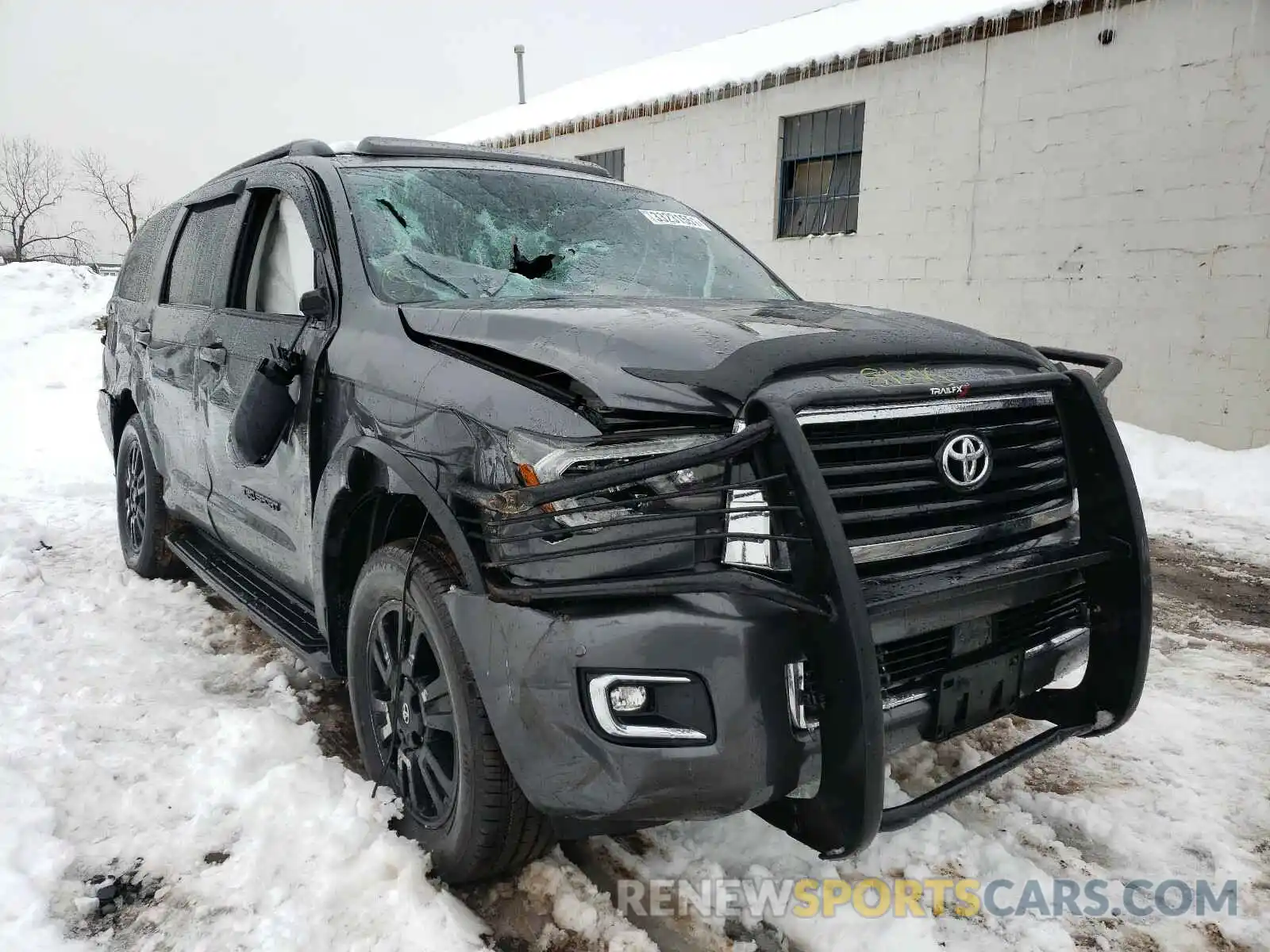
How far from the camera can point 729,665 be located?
1.78 meters

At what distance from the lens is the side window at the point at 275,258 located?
3.13 metres

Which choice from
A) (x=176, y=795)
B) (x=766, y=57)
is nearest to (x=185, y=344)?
(x=176, y=795)

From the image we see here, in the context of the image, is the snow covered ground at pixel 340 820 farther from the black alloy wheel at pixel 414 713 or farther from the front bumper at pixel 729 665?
the front bumper at pixel 729 665

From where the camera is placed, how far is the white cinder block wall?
7457 mm

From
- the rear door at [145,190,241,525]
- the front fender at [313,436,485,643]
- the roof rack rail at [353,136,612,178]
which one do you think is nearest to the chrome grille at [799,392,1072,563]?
the front fender at [313,436,485,643]

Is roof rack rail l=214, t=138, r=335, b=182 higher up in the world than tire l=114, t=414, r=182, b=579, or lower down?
higher up

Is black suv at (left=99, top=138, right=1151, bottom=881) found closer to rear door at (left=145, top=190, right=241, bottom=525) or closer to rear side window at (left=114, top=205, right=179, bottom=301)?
rear door at (left=145, top=190, right=241, bottom=525)

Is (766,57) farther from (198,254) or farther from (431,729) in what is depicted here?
(431,729)

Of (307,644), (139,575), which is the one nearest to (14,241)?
(139,575)

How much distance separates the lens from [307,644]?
292 centimetres

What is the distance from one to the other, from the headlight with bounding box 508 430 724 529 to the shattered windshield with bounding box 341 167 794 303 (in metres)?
0.97

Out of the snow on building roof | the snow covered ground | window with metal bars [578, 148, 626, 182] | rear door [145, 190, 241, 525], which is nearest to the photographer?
the snow covered ground

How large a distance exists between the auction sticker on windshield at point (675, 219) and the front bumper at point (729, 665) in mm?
1853

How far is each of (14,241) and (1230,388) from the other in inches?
1750
